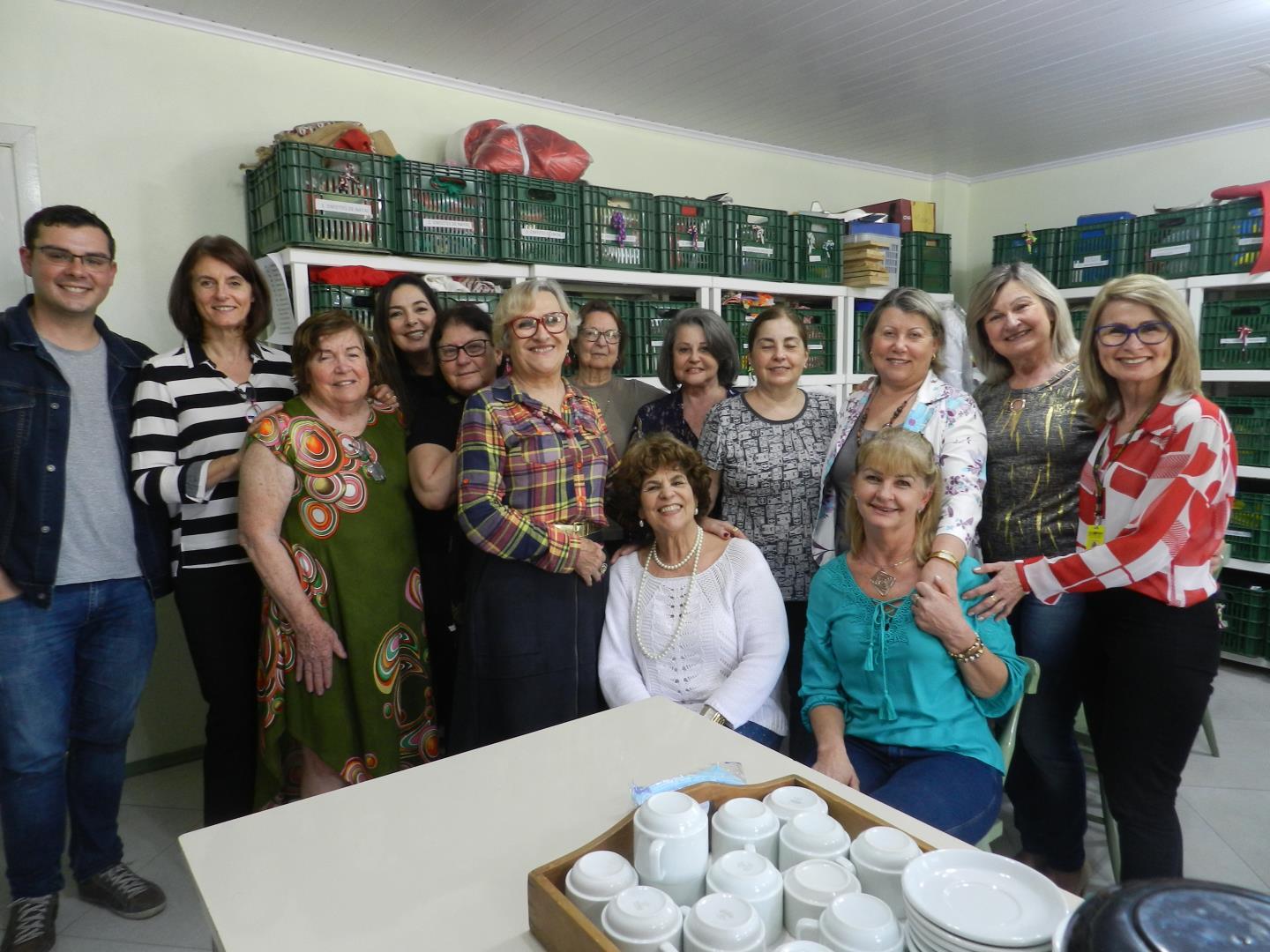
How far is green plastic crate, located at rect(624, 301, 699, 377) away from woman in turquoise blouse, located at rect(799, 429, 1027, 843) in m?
1.74

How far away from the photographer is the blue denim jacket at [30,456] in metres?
1.86

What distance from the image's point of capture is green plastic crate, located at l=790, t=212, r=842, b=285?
3.99 m

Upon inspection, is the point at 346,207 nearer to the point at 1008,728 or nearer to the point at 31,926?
the point at 31,926

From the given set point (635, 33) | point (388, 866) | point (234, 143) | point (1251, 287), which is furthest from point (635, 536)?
point (1251, 287)

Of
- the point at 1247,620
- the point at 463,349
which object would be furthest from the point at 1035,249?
the point at 463,349

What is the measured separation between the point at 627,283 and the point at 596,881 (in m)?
2.92

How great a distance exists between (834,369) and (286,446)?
3009 mm

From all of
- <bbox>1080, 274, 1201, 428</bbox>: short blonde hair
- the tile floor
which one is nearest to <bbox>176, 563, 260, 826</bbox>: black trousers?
the tile floor

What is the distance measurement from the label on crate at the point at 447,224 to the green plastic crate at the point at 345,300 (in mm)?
306

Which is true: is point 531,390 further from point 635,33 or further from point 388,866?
point 635,33

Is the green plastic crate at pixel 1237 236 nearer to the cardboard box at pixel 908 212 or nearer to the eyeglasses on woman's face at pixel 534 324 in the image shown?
the cardboard box at pixel 908 212

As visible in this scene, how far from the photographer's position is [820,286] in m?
4.09

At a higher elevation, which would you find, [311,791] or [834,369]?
[834,369]

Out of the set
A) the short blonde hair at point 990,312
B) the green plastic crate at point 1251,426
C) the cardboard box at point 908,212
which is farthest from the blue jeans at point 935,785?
the cardboard box at point 908,212
